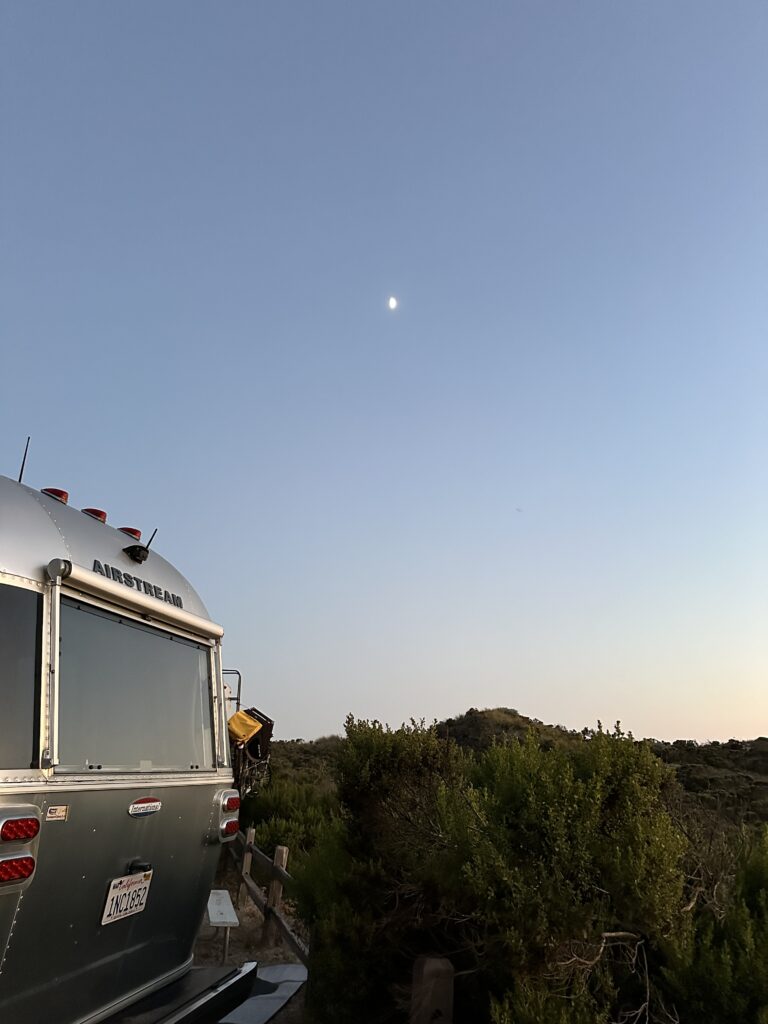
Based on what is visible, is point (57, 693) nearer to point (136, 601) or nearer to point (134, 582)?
point (136, 601)

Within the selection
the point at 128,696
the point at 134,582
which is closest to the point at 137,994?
the point at 128,696

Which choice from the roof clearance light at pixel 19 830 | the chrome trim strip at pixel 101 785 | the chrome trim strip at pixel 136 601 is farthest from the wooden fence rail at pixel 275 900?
the roof clearance light at pixel 19 830

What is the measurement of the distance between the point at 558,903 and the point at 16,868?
2.35 meters

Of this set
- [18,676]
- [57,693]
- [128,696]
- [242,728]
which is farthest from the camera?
[242,728]

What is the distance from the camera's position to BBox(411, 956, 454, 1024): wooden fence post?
381 cm

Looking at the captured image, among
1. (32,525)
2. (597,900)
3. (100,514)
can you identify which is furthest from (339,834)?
(32,525)

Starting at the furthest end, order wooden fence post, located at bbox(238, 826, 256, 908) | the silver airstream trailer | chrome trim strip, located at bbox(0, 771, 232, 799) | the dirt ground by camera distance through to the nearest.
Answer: wooden fence post, located at bbox(238, 826, 256, 908) → the dirt ground → the silver airstream trailer → chrome trim strip, located at bbox(0, 771, 232, 799)

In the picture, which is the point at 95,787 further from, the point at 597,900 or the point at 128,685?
the point at 597,900

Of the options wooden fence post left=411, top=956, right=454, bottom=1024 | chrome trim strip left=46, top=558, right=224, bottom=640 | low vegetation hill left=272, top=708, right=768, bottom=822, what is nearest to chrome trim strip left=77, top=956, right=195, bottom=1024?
wooden fence post left=411, top=956, right=454, bottom=1024

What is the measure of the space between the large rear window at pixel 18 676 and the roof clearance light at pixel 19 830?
23 centimetres

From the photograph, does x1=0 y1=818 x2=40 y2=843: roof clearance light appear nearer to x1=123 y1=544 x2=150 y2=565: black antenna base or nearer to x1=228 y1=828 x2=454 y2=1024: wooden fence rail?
x1=123 y1=544 x2=150 y2=565: black antenna base

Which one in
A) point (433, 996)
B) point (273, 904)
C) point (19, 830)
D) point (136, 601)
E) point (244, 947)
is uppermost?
point (136, 601)

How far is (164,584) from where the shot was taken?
5.11 meters

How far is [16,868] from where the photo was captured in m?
3.27
